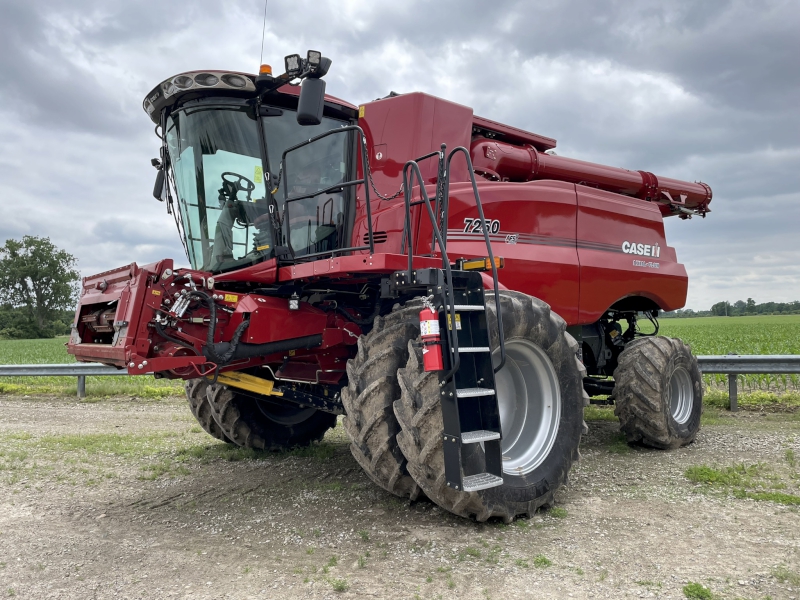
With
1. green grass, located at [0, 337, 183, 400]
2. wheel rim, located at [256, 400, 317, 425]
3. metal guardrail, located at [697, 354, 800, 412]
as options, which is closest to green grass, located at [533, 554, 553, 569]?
wheel rim, located at [256, 400, 317, 425]

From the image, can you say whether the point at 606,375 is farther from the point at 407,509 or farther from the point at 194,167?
the point at 194,167

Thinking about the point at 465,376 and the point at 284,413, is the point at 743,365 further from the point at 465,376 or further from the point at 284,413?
the point at 465,376

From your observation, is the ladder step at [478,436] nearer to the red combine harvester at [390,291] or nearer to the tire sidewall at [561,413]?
the red combine harvester at [390,291]

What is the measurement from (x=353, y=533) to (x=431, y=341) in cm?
126

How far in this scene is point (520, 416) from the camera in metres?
4.42

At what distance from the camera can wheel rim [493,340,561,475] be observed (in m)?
4.25

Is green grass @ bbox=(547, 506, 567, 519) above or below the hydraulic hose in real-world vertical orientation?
below

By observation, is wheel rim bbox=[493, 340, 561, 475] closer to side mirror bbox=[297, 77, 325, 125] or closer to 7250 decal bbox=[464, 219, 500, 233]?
7250 decal bbox=[464, 219, 500, 233]

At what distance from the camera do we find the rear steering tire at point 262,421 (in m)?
5.74

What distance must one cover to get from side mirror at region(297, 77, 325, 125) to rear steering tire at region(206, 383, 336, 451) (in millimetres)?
2575

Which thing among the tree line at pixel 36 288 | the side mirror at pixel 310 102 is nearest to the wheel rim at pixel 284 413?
the side mirror at pixel 310 102

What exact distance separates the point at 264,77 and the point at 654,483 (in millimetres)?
4130

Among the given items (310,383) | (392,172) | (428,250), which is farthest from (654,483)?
(392,172)

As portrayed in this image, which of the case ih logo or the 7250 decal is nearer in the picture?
the 7250 decal
